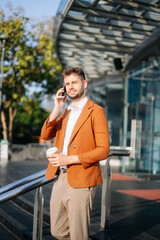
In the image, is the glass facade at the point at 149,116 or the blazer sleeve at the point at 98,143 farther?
the glass facade at the point at 149,116

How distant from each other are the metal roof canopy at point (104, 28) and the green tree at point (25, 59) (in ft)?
8.73

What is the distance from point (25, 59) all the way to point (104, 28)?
735cm

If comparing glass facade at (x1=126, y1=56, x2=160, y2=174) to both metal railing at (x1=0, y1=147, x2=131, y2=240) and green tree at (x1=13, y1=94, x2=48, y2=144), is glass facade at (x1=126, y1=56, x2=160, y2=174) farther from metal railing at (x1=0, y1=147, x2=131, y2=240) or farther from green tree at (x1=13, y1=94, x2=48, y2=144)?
green tree at (x1=13, y1=94, x2=48, y2=144)

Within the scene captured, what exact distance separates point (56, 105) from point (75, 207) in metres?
0.79

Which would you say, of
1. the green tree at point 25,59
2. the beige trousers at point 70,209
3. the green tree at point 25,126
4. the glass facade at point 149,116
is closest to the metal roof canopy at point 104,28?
the glass facade at point 149,116

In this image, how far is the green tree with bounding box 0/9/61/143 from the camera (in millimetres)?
14961

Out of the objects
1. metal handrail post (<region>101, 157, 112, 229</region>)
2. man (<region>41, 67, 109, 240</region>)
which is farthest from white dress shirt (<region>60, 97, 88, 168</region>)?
metal handrail post (<region>101, 157, 112, 229</region>)

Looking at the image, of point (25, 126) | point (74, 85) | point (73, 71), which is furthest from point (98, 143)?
point (25, 126)

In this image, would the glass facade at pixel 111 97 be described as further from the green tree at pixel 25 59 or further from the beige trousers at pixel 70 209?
the beige trousers at pixel 70 209

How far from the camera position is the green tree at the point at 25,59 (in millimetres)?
14961

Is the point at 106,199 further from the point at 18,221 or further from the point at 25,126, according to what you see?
the point at 25,126

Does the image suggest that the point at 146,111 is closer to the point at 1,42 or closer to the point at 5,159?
the point at 5,159

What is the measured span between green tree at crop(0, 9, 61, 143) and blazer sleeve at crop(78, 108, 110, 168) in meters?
13.2

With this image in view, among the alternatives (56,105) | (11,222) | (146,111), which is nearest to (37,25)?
(146,111)
